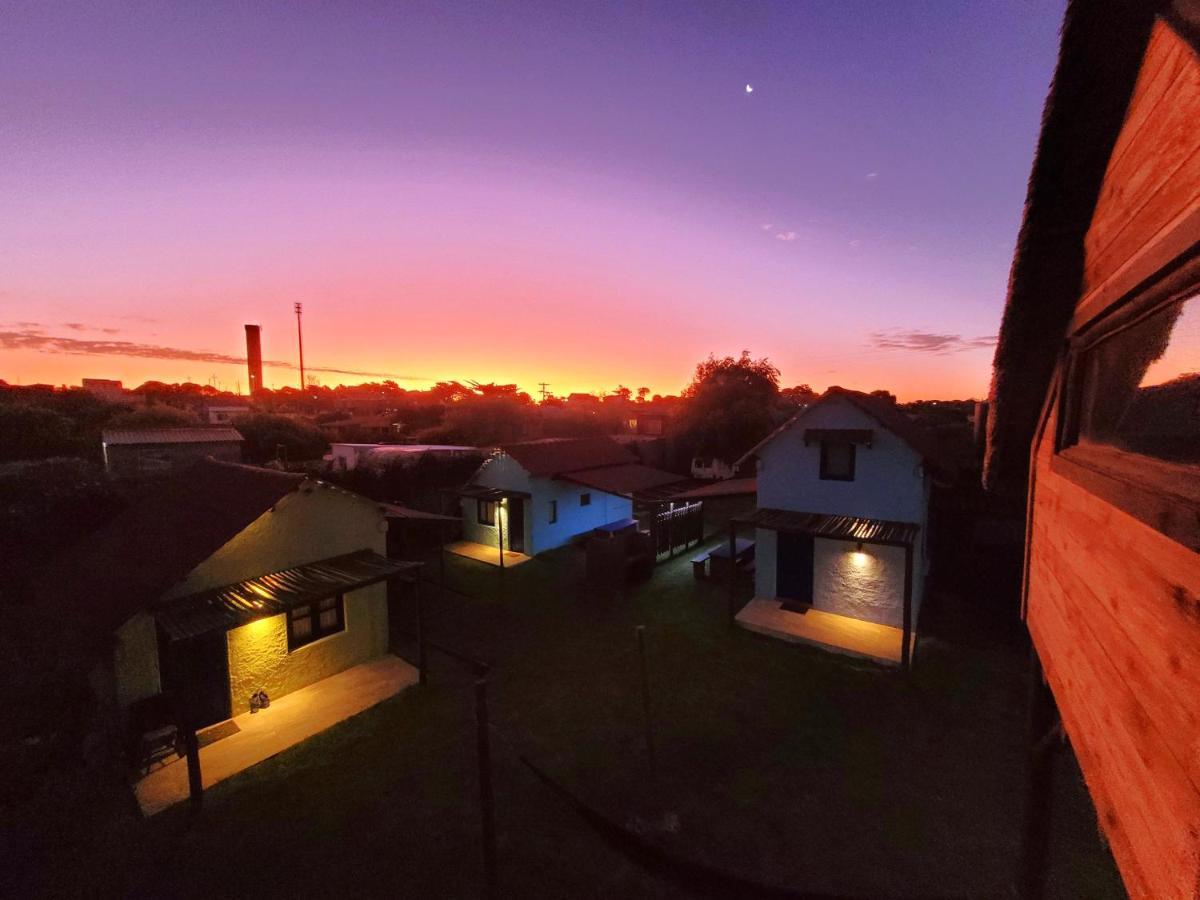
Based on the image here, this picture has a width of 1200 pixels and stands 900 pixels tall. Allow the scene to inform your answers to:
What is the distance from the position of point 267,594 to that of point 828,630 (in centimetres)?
1332

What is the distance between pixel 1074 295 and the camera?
3.26 metres

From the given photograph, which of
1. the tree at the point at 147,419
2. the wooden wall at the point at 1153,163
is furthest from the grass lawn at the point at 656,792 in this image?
the tree at the point at 147,419

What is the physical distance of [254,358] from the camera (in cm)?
6425

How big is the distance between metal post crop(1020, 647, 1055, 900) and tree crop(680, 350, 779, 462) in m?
32.3

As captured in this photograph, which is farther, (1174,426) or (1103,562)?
(1103,562)

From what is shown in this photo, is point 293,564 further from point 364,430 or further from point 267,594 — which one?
point 364,430

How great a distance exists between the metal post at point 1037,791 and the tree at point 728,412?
106ft

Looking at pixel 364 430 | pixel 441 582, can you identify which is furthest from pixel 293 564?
pixel 364 430

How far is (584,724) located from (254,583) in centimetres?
736

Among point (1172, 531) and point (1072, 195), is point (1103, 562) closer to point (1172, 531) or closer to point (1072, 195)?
point (1172, 531)

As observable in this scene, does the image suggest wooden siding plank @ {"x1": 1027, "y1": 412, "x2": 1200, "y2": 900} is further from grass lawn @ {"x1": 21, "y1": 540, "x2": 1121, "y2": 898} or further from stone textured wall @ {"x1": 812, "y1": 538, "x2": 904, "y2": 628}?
stone textured wall @ {"x1": 812, "y1": 538, "x2": 904, "y2": 628}

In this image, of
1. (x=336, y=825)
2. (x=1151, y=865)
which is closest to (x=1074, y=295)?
(x=1151, y=865)

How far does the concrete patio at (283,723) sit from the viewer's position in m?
8.54

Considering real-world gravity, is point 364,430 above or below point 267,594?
above
